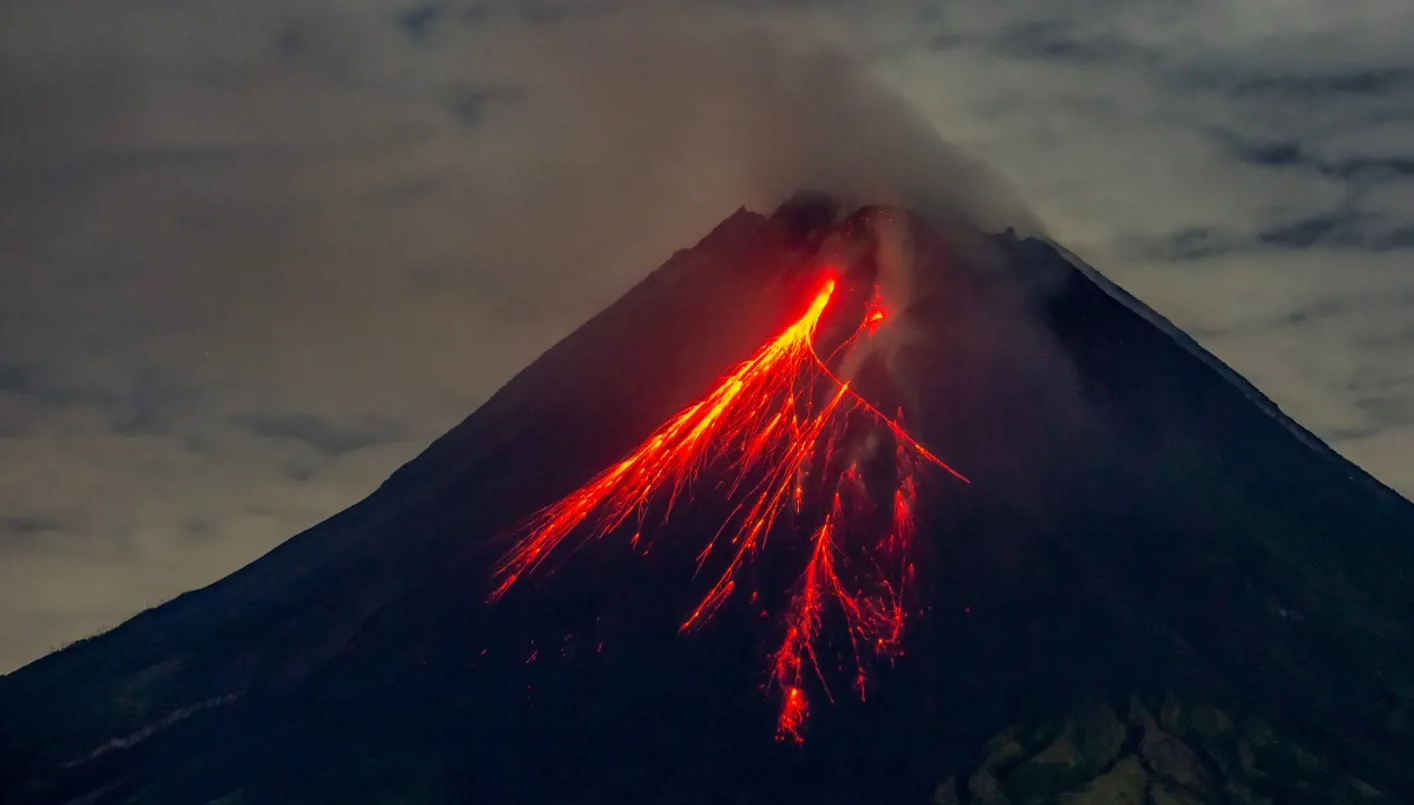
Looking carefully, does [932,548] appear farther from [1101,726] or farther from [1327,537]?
[1327,537]

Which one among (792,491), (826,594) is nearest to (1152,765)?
(826,594)

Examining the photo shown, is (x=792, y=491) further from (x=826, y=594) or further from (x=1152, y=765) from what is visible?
(x=1152, y=765)

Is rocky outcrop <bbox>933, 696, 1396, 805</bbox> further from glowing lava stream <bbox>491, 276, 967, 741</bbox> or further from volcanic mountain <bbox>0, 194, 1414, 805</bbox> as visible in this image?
glowing lava stream <bbox>491, 276, 967, 741</bbox>

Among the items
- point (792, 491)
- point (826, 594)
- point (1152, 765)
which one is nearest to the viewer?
point (1152, 765)

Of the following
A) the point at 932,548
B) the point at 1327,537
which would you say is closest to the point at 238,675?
the point at 932,548

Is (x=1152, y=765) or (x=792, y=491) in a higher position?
(x=792, y=491)

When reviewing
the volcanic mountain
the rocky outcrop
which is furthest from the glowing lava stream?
the rocky outcrop

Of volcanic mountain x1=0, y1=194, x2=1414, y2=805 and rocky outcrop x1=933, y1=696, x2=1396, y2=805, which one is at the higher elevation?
volcanic mountain x1=0, y1=194, x2=1414, y2=805
